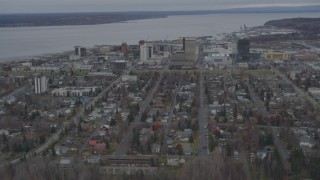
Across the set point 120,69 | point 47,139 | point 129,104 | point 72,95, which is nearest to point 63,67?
point 120,69

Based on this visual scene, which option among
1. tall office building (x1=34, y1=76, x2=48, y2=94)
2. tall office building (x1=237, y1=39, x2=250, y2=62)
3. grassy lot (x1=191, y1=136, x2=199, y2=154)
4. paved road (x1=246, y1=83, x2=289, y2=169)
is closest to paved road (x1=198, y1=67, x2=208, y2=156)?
grassy lot (x1=191, y1=136, x2=199, y2=154)

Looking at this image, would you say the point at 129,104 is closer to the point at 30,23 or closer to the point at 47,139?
the point at 47,139

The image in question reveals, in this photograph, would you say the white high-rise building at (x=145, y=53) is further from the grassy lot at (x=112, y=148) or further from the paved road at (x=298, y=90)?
the grassy lot at (x=112, y=148)

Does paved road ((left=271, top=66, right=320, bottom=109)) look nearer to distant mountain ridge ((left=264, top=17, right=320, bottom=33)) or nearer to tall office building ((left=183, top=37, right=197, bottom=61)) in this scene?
tall office building ((left=183, top=37, right=197, bottom=61))

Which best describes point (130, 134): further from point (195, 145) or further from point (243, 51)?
point (243, 51)

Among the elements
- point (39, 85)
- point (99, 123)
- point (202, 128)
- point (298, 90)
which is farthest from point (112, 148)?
point (298, 90)

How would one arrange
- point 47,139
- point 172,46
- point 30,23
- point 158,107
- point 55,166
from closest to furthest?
point 55,166 < point 47,139 < point 158,107 < point 172,46 < point 30,23

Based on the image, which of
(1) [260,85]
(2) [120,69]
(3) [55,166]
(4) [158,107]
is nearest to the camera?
(3) [55,166]

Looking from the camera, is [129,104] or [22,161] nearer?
[22,161]

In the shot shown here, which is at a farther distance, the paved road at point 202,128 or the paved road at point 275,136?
the paved road at point 202,128

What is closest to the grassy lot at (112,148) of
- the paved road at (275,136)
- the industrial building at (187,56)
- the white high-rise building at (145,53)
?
the paved road at (275,136)

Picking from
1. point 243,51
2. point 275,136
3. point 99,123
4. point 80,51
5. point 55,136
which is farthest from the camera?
point 80,51
